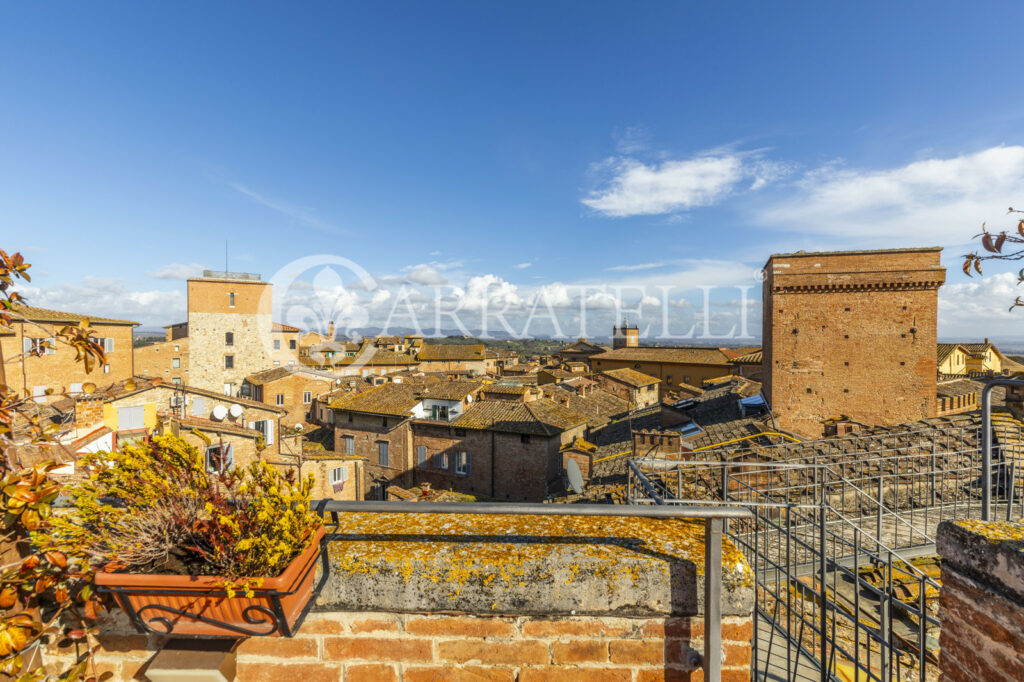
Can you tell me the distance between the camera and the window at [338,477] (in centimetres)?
2030

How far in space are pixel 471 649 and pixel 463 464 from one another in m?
24.5

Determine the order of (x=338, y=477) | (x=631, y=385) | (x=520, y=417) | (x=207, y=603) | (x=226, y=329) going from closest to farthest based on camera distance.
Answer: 1. (x=207, y=603)
2. (x=338, y=477)
3. (x=520, y=417)
4. (x=226, y=329)
5. (x=631, y=385)

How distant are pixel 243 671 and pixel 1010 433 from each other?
1035 centimetres

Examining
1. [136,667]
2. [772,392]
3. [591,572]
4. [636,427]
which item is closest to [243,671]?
[136,667]

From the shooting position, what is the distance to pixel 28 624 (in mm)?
1658

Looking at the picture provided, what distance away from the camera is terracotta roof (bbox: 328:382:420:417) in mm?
27562

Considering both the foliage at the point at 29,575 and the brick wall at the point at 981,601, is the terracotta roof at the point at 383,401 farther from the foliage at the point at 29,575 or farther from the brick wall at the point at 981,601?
the brick wall at the point at 981,601

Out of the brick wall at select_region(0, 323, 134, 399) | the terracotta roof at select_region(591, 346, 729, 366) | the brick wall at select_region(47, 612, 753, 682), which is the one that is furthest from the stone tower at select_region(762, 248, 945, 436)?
Answer: the terracotta roof at select_region(591, 346, 729, 366)

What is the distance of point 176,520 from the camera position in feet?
5.74

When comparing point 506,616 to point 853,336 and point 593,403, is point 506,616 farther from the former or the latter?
point 593,403

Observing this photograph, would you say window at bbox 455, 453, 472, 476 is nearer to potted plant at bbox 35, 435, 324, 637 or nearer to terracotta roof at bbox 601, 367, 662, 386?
terracotta roof at bbox 601, 367, 662, 386

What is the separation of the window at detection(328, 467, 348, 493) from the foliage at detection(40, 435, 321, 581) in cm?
2000

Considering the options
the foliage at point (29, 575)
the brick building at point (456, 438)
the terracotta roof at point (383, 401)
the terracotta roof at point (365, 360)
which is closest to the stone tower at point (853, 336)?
the brick building at point (456, 438)

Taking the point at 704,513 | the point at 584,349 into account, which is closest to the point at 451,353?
the point at 584,349
